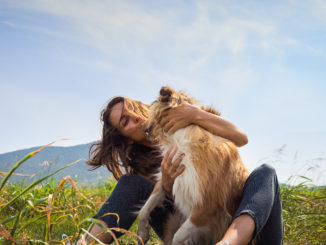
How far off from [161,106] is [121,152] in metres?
0.95

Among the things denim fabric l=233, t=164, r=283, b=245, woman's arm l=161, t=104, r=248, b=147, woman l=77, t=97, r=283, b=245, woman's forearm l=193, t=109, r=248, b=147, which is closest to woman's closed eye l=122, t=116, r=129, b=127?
woman l=77, t=97, r=283, b=245

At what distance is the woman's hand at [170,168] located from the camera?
2324 mm

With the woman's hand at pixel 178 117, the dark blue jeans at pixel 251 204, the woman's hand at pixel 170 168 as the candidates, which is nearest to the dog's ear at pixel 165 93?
the woman's hand at pixel 178 117

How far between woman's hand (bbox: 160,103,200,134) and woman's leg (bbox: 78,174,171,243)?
2.13ft

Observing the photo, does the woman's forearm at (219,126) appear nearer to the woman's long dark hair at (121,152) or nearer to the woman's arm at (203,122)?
the woman's arm at (203,122)

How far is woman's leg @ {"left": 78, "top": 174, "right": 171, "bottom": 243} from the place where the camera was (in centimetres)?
267

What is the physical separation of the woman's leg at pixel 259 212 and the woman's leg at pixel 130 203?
0.88m

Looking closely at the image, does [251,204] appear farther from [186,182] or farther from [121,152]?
[121,152]

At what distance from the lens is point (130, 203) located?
2.72 m

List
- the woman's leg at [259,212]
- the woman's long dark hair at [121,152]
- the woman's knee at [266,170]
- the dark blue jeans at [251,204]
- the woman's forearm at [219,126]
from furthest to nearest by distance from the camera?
the woman's long dark hair at [121,152]
the woman's forearm at [219,126]
the woman's knee at [266,170]
the dark blue jeans at [251,204]
the woman's leg at [259,212]

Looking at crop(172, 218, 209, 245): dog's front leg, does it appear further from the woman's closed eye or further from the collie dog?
the woman's closed eye

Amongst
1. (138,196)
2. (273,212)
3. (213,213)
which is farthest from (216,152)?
(138,196)

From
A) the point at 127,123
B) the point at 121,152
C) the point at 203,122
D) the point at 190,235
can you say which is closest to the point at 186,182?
the point at 190,235

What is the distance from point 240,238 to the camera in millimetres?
1768
